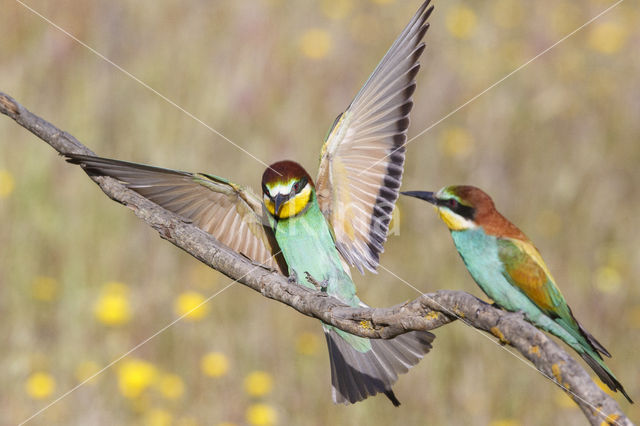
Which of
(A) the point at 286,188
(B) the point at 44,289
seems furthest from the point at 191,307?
(A) the point at 286,188

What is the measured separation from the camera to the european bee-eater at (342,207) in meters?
1.74

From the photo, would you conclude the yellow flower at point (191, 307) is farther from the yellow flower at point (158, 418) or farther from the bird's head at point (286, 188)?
the bird's head at point (286, 188)

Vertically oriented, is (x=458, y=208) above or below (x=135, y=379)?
below

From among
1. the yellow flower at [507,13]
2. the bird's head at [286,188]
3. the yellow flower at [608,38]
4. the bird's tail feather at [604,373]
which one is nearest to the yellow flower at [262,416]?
the bird's head at [286,188]

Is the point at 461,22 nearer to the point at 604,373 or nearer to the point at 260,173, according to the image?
the point at 260,173

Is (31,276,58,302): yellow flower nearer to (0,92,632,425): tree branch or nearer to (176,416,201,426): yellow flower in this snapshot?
(176,416,201,426): yellow flower

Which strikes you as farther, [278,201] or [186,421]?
[186,421]

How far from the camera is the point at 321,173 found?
1.83 m

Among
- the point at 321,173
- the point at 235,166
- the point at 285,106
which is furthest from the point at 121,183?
the point at 285,106

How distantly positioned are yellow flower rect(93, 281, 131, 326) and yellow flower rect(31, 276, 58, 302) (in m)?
0.22

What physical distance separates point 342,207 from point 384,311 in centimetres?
80

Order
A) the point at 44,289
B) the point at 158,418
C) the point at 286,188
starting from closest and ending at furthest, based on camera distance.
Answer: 1. the point at 286,188
2. the point at 158,418
3. the point at 44,289

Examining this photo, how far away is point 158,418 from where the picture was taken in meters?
2.33

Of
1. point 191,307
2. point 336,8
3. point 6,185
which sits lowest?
point 191,307
